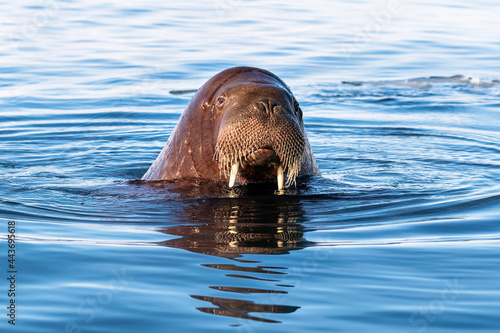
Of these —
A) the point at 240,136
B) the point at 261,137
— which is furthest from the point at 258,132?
the point at 240,136

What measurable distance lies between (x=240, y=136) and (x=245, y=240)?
Result: 41.7 inches

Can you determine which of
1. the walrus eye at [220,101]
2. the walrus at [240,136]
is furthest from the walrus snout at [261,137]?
the walrus eye at [220,101]

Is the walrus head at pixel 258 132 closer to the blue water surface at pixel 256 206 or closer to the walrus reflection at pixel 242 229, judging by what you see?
the walrus reflection at pixel 242 229

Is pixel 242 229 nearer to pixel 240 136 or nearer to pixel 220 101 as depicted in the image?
pixel 240 136

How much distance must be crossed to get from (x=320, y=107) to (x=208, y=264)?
28.8 ft

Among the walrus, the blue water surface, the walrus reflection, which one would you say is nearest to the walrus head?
the walrus

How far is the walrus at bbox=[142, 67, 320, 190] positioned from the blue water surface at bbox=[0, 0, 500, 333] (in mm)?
242

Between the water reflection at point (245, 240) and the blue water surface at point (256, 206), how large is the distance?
0.02 meters

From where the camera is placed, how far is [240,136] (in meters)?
6.61

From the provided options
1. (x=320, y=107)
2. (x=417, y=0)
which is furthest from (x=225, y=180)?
(x=417, y=0)

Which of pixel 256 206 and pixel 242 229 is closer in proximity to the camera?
pixel 242 229

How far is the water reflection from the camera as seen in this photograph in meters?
4.50

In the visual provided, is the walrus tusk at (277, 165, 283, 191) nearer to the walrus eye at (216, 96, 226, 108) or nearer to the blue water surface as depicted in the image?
the blue water surface

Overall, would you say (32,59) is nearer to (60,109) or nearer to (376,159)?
(60,109)
